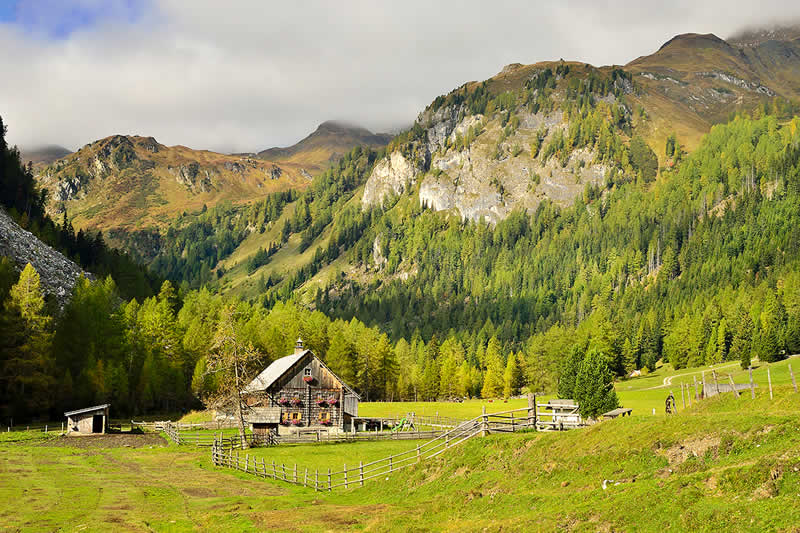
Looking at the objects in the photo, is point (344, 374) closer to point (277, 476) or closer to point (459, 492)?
point (277, 476)

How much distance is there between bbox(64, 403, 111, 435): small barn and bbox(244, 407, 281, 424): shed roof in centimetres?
1589

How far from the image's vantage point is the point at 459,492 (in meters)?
27.8

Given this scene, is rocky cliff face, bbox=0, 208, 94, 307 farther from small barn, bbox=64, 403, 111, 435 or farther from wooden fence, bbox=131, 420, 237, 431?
small barn, bbox=64, 403, 111, 435

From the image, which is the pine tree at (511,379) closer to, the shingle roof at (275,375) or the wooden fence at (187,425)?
the shingle roof at (275,375)

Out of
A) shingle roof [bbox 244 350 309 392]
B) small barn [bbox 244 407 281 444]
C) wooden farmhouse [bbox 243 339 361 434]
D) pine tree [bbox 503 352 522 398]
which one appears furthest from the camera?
pine tree [bbox 503 352 522 398]

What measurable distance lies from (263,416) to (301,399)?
16.7 feet

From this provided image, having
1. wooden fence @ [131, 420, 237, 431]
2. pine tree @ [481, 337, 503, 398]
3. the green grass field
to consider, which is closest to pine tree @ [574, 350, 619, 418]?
the green grass field

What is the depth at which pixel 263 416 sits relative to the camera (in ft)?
246

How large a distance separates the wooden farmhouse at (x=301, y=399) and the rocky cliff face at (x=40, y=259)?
156 ft

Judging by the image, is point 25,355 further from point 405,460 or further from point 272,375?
point 405,460

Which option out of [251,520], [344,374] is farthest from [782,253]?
[251,520]

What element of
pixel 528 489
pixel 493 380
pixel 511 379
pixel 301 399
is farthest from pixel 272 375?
pixel 511 379

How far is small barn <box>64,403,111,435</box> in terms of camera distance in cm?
6588

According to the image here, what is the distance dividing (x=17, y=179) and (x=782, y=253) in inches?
7832
